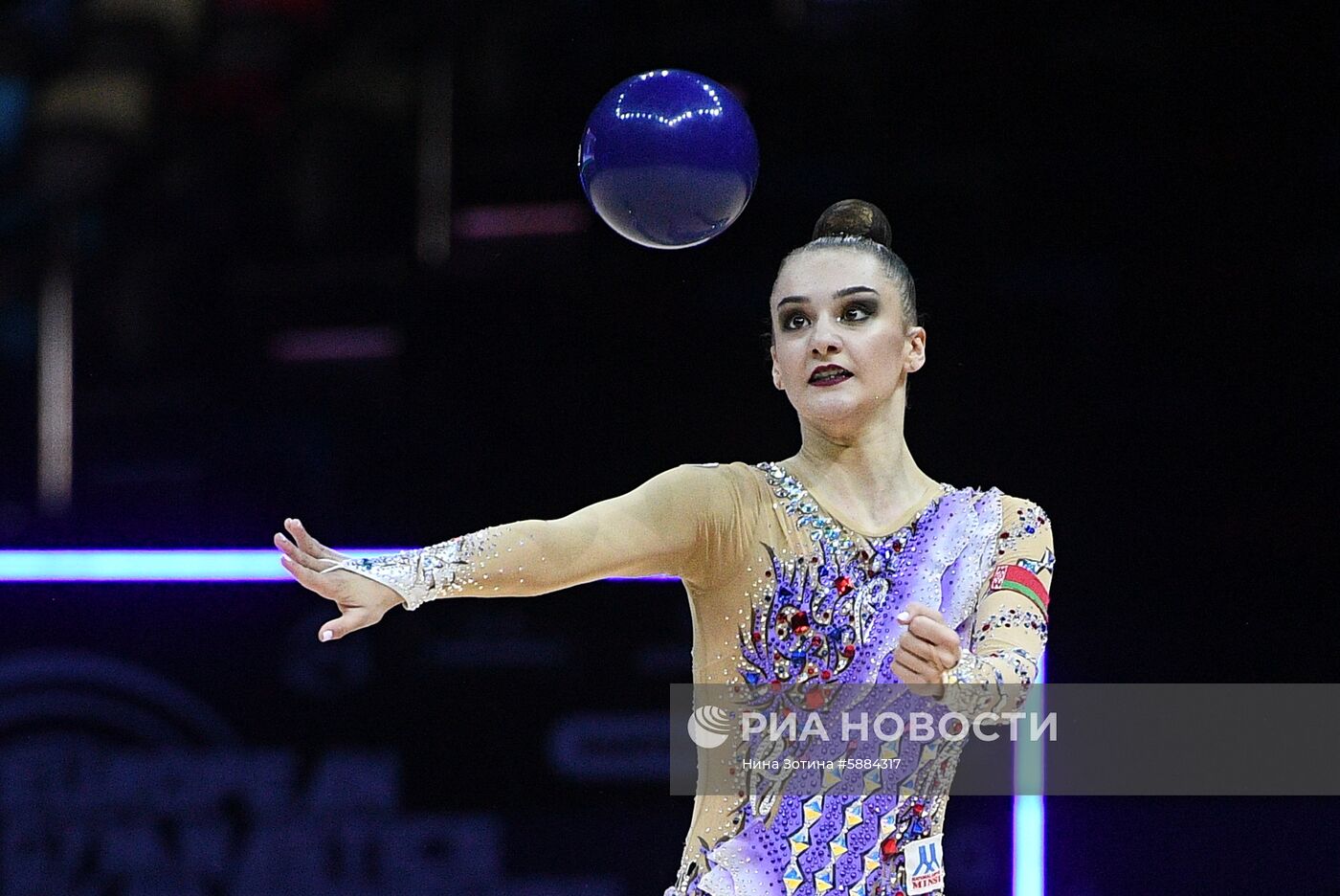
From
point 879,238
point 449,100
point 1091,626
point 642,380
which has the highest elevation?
point 449,100

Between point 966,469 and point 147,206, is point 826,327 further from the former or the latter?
point 147,206

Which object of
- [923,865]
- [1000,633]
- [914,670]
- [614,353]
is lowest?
[923,865]

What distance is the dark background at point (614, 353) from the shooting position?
3.39 m

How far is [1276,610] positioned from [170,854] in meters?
2.40

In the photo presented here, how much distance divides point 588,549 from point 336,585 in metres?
0.33

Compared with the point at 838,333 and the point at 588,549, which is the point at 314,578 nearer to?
the point at 588,549

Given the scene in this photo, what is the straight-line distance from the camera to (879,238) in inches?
91.7

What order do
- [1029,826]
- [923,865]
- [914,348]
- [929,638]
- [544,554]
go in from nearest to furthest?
[929,638] < [544,554] < [923,865] < [914,348] < [1029,826]

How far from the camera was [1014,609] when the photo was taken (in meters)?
2.09

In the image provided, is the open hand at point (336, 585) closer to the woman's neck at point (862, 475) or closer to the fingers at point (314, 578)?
the fingers at point (314, 578)

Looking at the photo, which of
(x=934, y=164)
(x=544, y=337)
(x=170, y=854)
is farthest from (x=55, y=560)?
(x=934, y=164)

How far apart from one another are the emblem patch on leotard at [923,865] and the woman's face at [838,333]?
58 centimetres
